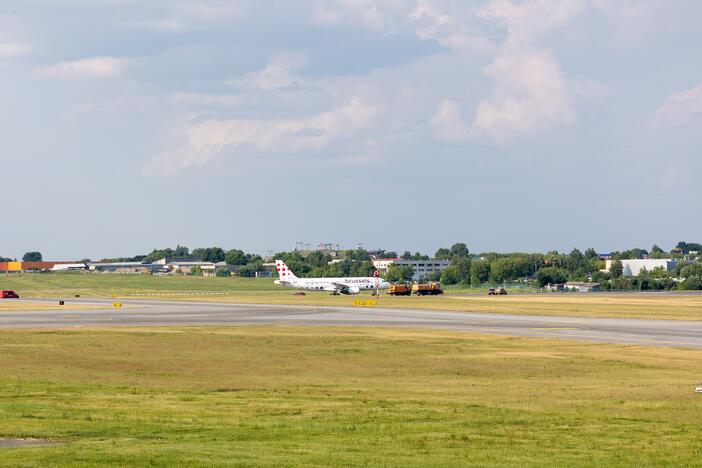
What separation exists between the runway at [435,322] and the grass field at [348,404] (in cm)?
1146

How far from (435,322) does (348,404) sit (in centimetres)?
5943

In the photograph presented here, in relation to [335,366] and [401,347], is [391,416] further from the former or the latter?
[401,347]

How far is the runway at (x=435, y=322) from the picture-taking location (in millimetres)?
74625

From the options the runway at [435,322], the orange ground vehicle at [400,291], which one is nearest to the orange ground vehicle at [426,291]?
the orange ground vehicle at [400,291]

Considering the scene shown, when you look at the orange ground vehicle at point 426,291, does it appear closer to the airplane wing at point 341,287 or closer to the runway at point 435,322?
the airplane wing at point 341,287

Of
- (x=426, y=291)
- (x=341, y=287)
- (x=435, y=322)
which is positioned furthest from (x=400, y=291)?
(x=435, y=322)

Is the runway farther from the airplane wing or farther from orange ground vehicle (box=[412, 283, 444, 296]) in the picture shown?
the airplane wing

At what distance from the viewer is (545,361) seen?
177 feet

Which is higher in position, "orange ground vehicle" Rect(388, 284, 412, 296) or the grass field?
"orange ground vehicle" Rect(388, 284, 412, 296)

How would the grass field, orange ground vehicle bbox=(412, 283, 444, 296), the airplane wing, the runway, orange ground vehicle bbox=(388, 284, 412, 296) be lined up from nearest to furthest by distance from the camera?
the grass field → the runway → orange ground vehicle bbox=(388, 284, 412, 296) → orange ground vehicle bbox=(412, 283, 444, 296) → the airplane wing

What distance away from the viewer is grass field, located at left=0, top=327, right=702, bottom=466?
23750 millimetres

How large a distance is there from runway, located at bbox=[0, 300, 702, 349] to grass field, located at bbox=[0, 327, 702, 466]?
37.6 feet

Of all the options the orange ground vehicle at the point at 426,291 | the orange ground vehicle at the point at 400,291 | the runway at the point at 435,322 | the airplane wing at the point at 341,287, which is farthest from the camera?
the airplane wing at the point at 341,287

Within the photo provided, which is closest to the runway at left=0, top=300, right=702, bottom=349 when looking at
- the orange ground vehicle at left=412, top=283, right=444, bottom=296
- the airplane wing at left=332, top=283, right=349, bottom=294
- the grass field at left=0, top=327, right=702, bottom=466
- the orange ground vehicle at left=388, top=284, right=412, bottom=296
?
the grass field at left=0, top=327, right=702, bottom=466
